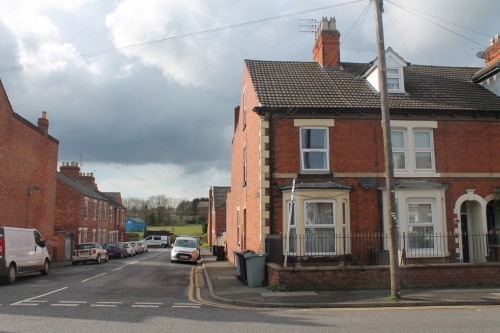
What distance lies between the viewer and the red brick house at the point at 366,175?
54.8 feet

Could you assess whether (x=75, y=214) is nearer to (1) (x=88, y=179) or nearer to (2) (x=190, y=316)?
(1) (x=88, y=179)

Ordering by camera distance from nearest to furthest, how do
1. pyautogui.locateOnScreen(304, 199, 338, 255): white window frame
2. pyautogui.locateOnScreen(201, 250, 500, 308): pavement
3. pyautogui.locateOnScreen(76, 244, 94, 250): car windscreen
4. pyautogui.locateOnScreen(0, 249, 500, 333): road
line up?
pyautogui.locateOnScreen(0, 249, 500, 333): road, pyautogui.locateOnScreen(201, 250, 500, 308): pavement, pyautogui.locateOnScreen(304, 199, 338, 255): white window frame, pyautogui.locateOnScreen(76, 244, 94, 250): car windscreen

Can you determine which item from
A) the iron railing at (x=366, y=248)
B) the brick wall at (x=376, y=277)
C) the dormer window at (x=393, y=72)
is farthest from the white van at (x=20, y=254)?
the dormer window at (x=393, y=72)

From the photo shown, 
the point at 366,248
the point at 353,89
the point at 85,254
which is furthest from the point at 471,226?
the point at 85,254

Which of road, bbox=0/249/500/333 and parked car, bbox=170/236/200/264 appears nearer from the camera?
road, bbox=0/249/500/333

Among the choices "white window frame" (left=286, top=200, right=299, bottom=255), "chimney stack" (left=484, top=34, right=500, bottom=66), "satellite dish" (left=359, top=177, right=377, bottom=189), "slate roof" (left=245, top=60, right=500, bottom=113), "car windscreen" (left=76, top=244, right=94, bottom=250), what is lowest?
"car windscreen" (left=76, top=244, right=94, bottom=250)

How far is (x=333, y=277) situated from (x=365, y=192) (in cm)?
471

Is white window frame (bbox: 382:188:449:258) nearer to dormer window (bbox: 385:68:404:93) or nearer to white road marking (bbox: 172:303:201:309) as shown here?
dormer window (bbox: 385:68:404:93)

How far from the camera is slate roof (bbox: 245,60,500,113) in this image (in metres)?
17.9

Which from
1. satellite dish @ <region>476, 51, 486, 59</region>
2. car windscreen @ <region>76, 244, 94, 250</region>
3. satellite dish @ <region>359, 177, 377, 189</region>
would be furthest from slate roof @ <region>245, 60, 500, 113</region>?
car windscreen @ <region>76, 244, 94, 250</region>

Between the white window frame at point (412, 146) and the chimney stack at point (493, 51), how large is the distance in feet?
23.5

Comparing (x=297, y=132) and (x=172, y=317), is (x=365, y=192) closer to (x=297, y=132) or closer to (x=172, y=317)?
(x=297, y=132)

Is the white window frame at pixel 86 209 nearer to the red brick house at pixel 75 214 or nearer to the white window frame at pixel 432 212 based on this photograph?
the red brick house at pixel 75 214

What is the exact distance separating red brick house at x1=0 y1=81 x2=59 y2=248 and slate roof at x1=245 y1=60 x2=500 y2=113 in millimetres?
13802
